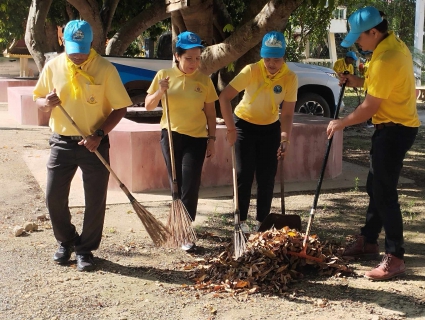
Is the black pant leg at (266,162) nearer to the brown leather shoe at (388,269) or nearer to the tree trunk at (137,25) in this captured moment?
the brown leather shoe at (388,269)

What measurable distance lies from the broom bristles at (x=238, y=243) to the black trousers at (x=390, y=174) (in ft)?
3.50

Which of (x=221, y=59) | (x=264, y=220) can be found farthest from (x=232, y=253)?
(x=221, y=59)

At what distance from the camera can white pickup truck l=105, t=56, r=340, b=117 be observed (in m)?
12.1

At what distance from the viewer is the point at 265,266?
15.4 feet

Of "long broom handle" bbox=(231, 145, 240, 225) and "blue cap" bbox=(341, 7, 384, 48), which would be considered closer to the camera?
"blue cap" bbox=(341, 7, 384, 48)

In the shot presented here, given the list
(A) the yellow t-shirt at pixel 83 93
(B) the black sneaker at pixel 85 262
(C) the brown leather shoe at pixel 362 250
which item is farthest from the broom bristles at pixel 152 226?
(C) the brown leather shoe at pixel 362 250

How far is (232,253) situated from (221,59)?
11.1ft

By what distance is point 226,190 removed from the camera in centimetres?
776

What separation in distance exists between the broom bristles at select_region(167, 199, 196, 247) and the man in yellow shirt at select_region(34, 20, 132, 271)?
0.61 m

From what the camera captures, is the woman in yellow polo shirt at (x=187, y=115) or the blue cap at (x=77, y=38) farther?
the woman in yellow polo shirt at (x=187, y=115)

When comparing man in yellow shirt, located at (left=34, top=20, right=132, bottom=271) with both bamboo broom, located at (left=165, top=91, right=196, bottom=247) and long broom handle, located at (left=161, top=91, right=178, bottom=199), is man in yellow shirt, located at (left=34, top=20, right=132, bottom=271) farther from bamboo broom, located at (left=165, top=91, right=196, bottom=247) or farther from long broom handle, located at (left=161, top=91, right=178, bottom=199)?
bamboo broom, located at (left=165, top=91, right=196, bottom=247)

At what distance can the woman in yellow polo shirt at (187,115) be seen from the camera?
17.2 ft

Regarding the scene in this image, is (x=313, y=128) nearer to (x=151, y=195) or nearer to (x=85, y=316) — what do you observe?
(x=151, y=195)

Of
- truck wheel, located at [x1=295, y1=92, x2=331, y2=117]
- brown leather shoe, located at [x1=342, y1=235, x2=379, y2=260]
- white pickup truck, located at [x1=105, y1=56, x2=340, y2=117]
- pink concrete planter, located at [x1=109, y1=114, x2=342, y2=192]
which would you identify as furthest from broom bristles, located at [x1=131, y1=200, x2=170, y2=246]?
truck wheel, located at [x1=295, y1=92, x2=331, y2=117]
